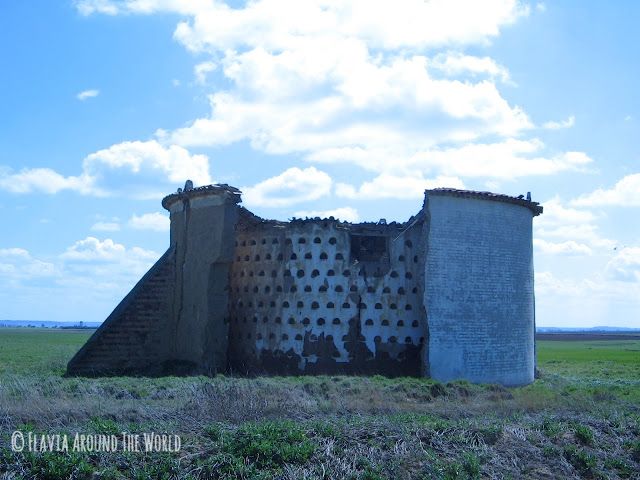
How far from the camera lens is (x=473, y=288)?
22.7 metres

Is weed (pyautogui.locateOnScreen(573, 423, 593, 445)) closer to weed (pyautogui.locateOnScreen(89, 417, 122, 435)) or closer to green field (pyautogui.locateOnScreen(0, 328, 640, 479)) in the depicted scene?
green field (pyautogui.locateOnScreen(0, 328, 640, 479))

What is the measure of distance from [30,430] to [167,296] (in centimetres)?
1408

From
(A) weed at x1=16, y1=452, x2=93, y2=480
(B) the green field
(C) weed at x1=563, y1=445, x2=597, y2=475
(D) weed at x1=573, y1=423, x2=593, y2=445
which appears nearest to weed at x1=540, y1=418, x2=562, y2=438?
(B) the green field

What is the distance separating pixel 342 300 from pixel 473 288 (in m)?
4.14

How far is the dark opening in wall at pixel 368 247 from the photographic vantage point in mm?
23328

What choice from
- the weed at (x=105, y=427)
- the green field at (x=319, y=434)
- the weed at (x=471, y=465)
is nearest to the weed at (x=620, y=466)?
the green field at (x=319, y=434)

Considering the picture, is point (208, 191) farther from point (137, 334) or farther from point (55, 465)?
point (55, 465)

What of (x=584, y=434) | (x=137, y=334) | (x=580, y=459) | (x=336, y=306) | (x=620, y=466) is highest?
(x=336, y=306)

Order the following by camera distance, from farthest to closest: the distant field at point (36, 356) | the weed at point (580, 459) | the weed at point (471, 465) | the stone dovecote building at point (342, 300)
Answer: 1. the distant field at point (36, 356)
2. the stone dovecote building at point (342, 300)
3. the weed at point (580, 459)
4. the weed at point (471, 465)
